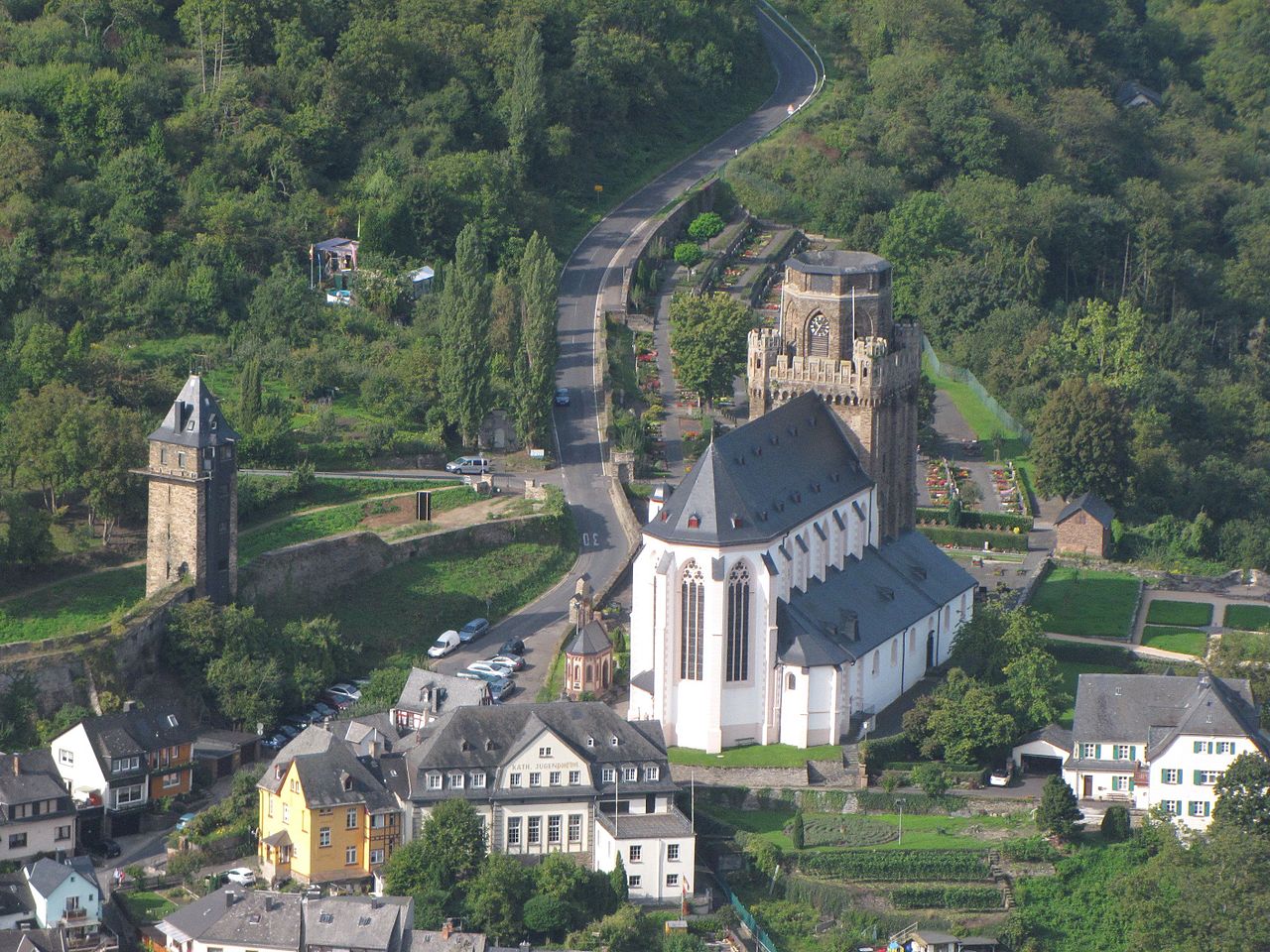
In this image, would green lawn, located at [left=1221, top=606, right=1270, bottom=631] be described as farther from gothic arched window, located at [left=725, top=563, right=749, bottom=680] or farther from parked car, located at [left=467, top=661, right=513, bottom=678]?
parked car, located at [left=467, top=661, right=513, bottom=678]

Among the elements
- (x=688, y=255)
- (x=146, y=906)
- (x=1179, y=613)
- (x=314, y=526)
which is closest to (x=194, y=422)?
(x=314, y=526)

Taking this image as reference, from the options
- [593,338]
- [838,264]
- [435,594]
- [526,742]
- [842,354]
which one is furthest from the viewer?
[593,338]

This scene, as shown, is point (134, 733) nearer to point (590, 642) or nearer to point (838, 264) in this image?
point (590, 642)

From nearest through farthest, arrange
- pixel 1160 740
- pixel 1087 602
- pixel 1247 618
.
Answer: pixel 1160 740, pixel 1247 618, pixel 1087 602

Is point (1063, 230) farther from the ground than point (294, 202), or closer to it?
closer to it

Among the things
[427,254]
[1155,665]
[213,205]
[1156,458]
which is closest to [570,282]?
[427,254]

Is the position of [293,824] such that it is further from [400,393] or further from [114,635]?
[400,393]

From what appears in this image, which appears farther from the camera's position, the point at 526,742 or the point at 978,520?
the point at 978,520
